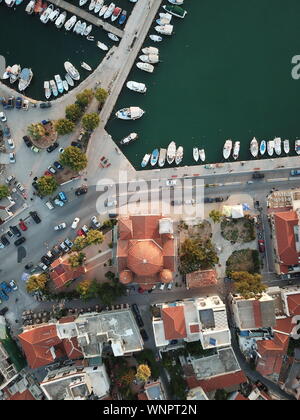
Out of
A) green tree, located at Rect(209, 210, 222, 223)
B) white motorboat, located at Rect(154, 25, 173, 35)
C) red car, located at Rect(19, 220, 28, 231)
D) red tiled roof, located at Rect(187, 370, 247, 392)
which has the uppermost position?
white motorboat, located at Rect(154, 25, 173, 35)

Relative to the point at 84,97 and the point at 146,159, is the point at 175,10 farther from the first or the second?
the point at 146,159

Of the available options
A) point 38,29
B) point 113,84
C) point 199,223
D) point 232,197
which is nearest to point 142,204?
point 199,223

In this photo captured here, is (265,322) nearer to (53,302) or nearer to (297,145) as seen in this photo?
(297,145)

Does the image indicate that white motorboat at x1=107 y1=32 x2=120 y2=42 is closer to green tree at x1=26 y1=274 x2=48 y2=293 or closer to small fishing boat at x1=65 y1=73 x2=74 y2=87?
small fishing boat at x1=65 y1=73 x2=74 y2=87

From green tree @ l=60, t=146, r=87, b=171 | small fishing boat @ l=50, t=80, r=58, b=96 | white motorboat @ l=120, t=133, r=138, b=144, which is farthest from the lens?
small fishing boat @ l=50, t=80, r=58, b=96

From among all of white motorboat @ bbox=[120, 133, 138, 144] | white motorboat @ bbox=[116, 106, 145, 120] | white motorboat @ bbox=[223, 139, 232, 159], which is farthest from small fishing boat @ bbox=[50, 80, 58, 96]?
white motorboat @ bbox=[223, 139, 232, 159]

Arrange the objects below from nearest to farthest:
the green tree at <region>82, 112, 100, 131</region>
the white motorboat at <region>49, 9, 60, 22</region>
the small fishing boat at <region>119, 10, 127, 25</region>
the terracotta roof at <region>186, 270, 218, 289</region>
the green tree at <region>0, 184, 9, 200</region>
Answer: the green tree at <region>82, 112, 100, 131</region>, the terracotta roof at <region>186, 270, 218, 289</region>, the green tree at <region>0, 184, 9, 200</region>, the small fishing boat at <region>119, 10, 127, 25</region>, the white motorboat at <region>49, 9, 60, 22</region>
